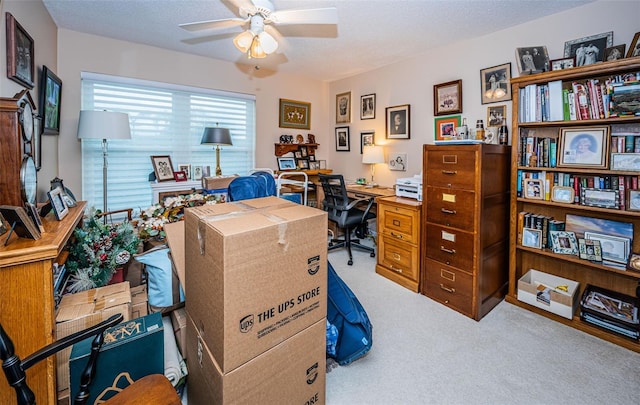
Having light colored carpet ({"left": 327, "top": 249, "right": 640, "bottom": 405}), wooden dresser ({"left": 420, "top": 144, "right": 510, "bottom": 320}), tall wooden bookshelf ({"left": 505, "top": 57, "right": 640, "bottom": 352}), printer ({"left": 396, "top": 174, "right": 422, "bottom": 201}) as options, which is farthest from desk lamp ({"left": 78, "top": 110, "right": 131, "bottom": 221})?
tall wooden bookshelf ({"left": 505, "top": 57, "right": 640, "bottom": 352})

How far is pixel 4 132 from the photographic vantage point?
112cm

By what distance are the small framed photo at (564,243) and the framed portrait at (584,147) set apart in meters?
0.52

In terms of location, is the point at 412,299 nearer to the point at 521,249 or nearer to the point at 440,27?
the point at 521,249

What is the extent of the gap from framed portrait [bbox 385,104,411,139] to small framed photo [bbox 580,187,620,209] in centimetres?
196

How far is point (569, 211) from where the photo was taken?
237 cm

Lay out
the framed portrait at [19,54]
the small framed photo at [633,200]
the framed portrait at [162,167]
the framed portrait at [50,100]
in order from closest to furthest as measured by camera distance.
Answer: the framed portrait at [19,54]
the small framed photo at [633,200]
the framed portrait at [50,100]
the framed portrait at [162,167]

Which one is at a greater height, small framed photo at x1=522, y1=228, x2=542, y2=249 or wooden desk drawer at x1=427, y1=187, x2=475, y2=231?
wooden desk drawer at x1=427, y1=187, x2=475, y2=231

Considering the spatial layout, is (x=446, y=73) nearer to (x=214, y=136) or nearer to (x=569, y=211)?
(x=569, y=211)

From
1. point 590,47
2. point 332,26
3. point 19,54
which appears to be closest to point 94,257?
point 19,54

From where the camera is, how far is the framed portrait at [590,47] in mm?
2260

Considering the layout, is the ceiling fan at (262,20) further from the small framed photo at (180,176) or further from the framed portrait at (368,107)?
the framed portrait at (368,107)

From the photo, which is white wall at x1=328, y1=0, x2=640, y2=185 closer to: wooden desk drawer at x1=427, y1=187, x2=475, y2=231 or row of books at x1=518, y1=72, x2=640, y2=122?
row of books at x1=518, y1=72, x2=640, y2=122

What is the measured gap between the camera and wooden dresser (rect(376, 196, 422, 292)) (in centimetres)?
273

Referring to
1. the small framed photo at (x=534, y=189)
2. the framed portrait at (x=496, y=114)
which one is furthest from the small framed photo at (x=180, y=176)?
the small framed photo at (x=534, y=189)
